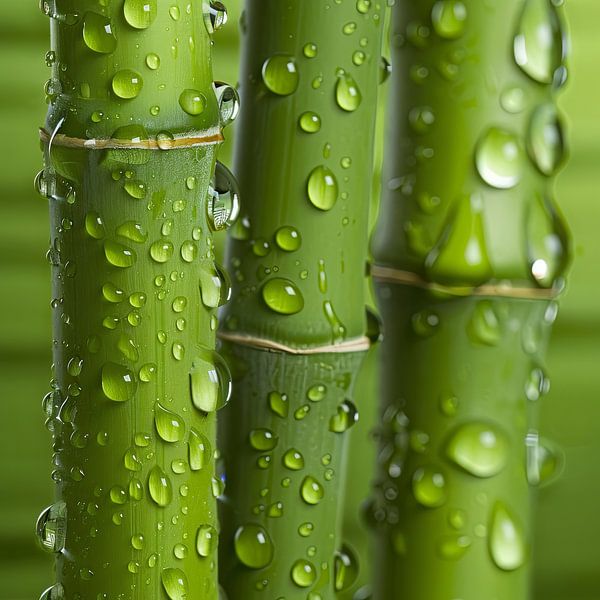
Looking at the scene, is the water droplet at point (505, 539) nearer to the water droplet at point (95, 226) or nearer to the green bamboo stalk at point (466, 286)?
the green bamboo stalk at point (466, 286)

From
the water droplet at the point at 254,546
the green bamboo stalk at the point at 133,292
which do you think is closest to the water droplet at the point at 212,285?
the green bamboo stalk at the point at 133,292

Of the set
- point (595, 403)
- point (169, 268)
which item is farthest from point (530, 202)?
point (595, 403)

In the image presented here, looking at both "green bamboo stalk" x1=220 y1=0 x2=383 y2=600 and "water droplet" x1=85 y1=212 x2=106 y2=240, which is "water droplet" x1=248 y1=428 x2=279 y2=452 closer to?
"green bamboo stalk" x1=220 y1=0 x2=383 y2=600

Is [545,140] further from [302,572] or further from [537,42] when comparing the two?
[302,572]

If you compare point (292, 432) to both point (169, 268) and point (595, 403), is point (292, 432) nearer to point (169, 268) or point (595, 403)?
point (169, 268)

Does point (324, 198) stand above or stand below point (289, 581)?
above
